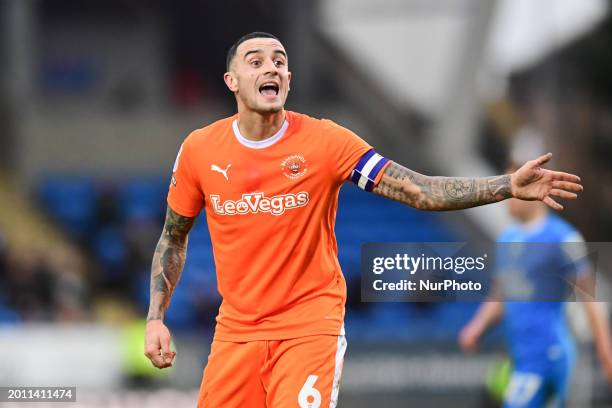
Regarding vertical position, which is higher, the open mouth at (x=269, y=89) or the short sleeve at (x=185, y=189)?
the open mouth at (x=269, y=89)

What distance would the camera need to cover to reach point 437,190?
17.6ft

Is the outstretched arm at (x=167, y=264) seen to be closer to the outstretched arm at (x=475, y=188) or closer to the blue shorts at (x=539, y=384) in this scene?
the outstretched arm at (x=475, y=188)

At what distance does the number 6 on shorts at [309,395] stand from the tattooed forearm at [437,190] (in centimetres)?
91

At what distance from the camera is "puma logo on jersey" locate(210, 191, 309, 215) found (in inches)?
214

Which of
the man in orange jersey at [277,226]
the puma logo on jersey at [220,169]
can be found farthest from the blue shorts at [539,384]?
the puma logo on jersey at [220,169]

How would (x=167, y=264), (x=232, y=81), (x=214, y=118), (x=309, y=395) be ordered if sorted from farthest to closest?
1. (x=214, y=118)
2. (x=167, y=264)
3. (x=232, y=81)
4. (x=309, y=395)

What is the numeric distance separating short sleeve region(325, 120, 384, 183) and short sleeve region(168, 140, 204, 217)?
68 centimetres

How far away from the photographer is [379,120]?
19828mm

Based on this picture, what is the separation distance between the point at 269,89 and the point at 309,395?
1.43 m

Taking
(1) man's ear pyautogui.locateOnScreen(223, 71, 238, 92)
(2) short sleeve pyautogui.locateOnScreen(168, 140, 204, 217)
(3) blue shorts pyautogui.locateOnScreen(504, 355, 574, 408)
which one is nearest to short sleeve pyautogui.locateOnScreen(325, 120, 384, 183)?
(1) man's ear pyautogui.locateOnScreen(223, 71, 238, 92)

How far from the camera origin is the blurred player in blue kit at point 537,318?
793cm

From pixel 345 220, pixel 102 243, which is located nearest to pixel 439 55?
pixel 345 220

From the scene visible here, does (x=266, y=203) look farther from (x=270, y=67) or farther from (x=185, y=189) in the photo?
(x=270, y=67)

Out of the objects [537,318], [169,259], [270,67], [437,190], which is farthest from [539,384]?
[270,67]
